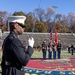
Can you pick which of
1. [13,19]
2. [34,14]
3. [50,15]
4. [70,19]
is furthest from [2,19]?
[13,19]

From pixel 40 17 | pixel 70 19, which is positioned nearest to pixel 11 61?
pixel 40 17

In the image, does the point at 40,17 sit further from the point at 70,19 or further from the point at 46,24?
the point at 70,19

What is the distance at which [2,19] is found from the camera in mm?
72625

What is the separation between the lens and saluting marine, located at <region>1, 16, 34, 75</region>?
3771mm

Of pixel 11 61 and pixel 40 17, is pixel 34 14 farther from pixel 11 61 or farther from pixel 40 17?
pixel 11 61

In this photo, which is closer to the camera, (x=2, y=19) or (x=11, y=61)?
(x=11, y=61)

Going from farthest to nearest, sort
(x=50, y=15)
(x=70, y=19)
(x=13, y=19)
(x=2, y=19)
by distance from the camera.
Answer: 1. (x=70, y=19)
2. (x=50, y=15)
3. (x=2, y=19)
4. (x=13, y=19)

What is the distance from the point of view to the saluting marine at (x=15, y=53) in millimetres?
3771

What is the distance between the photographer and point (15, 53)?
3756mm

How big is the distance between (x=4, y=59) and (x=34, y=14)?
234 ft

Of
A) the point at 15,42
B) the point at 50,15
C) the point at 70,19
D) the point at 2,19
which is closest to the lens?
the point at 15,42

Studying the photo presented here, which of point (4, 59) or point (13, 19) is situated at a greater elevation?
point (13, 19)

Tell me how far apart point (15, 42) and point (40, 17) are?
74292mm

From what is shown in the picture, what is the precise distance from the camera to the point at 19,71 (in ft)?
12.8
